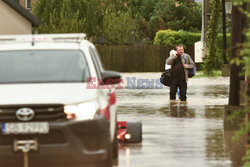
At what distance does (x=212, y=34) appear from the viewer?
41.2m

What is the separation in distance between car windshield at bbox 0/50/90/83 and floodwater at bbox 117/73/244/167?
151cm

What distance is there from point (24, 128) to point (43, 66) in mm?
1394

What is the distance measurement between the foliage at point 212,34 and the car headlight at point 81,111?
32342 millimetres

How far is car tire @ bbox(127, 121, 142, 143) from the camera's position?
13.1m

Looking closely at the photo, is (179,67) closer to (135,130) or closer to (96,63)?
(135,130)

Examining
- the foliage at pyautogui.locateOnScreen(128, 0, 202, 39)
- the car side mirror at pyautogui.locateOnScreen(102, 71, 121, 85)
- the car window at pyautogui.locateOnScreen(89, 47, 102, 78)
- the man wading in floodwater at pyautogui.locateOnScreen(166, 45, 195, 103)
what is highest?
the foliage at pyautogui.locateOnScreen(128, 0, 202, 39)

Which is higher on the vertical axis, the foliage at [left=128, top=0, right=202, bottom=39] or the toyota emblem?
the foliage at [left=128, top=0, right=202, bottom=39]

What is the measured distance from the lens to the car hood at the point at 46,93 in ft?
29.7

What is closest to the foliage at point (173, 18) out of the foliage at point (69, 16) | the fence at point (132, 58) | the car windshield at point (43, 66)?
the foliage at point (69, 16)

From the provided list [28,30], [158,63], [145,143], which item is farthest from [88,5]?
[145,143]

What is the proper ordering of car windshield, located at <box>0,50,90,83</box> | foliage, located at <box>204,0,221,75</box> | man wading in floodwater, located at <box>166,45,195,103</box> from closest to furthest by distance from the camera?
1. car windshield, located at <box>0,50,90,83</box>
2. man wading in floodwater, located at <box>166,45,195,103</box>
3. foliage, located at <box>204,0,221,75</box>

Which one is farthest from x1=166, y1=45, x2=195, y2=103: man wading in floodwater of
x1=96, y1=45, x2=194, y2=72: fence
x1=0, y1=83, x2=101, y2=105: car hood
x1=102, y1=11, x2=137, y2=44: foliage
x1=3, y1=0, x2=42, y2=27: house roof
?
x1=102, y1=11, x2=137, y2=44: foliage

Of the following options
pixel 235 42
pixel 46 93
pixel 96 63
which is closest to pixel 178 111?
pixel 235 42

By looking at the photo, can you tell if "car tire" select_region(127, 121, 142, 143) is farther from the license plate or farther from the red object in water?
the license plate
